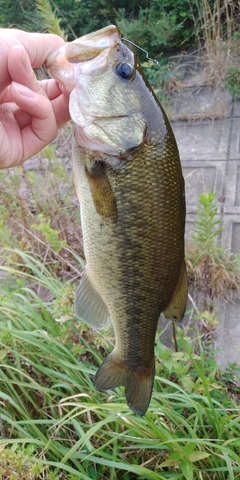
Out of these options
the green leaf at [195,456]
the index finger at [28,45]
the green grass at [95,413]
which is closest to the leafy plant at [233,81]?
the green grass at [95,413]

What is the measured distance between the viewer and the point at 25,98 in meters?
1.17

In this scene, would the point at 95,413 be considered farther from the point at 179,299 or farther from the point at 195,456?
the point at 179,299

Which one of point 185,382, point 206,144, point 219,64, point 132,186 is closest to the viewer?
point 132,186

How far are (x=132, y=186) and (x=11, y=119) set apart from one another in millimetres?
534

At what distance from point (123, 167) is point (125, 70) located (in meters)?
0.26

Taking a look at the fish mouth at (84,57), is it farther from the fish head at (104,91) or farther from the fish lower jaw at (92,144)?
the fish lower jaw at (92,144)

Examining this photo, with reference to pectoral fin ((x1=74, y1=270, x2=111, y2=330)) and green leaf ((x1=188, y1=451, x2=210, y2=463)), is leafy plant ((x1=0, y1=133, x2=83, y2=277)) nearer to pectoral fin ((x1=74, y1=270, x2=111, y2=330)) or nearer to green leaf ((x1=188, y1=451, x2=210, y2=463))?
pectoral fin ((x1=74, y1=270, x2=111, y2=330))

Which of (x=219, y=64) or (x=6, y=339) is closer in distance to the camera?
(x=6, y=339)

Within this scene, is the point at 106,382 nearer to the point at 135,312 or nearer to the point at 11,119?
the point at 135,312

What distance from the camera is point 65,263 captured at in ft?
8.50

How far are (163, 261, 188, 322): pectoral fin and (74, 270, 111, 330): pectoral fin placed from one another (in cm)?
21

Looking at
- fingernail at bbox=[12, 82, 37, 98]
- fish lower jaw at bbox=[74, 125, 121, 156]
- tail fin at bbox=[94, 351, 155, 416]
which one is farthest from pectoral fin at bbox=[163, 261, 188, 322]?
fingernail at bbox=[12, 82, 37, 98]

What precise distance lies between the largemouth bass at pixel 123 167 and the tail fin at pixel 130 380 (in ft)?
0.83

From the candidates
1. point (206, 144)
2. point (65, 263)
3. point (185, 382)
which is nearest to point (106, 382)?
point (185, 382)
